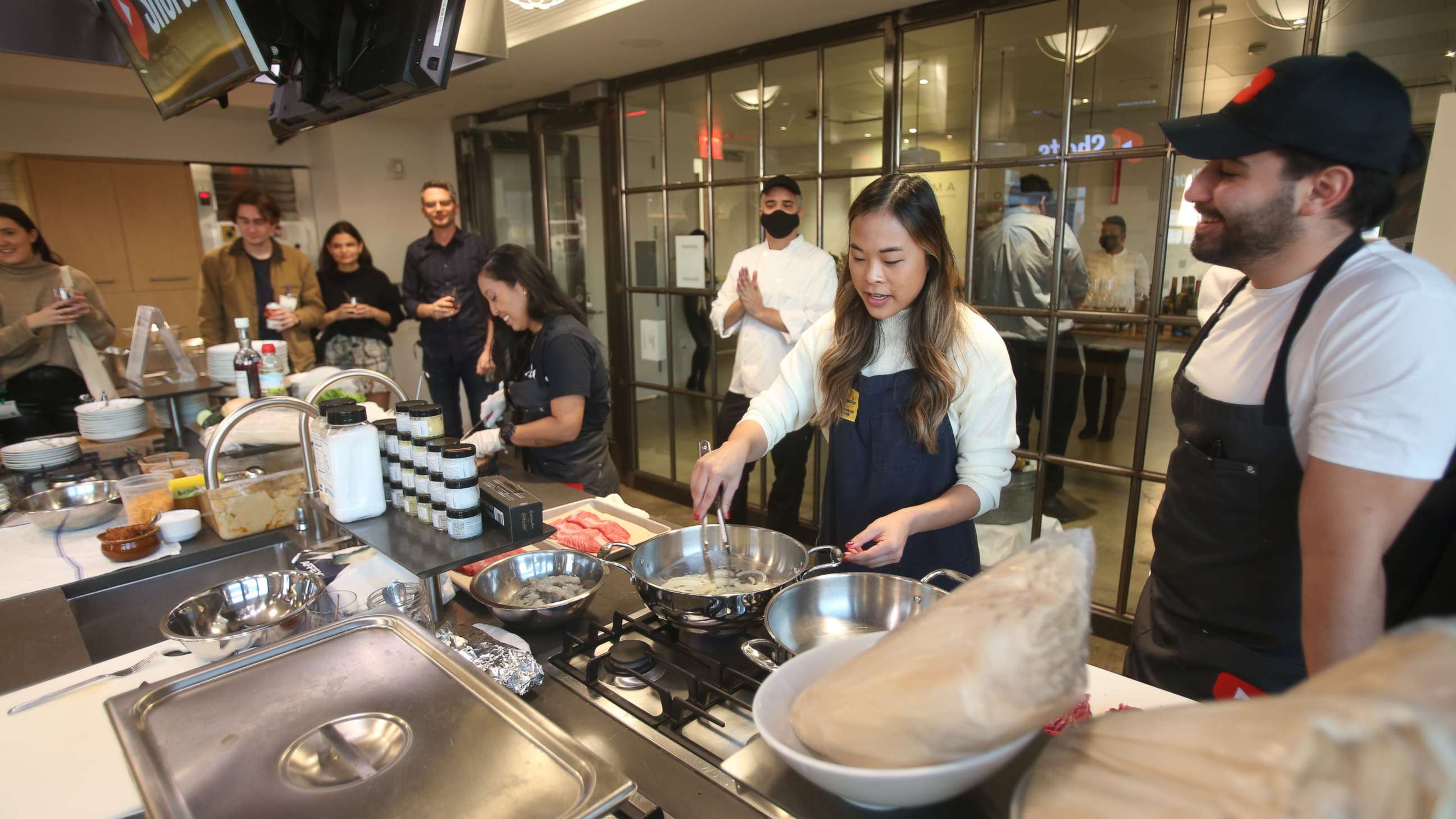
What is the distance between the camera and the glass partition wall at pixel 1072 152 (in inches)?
93.4

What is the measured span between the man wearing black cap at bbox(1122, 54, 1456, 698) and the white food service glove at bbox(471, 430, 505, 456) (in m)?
1.88

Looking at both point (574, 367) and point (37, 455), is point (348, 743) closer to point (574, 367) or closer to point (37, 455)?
point (574, 367)

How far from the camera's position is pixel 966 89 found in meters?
2.97

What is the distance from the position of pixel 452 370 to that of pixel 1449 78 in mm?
4729

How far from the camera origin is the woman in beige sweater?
3141mm

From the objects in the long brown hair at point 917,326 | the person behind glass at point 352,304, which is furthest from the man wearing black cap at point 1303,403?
the person behind glass at point 352,304

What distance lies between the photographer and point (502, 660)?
1.17 metres

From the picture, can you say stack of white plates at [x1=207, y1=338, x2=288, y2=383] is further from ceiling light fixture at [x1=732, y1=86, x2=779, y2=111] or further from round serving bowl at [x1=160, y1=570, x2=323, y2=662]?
ceiling light fixture at [x1=732, y1=86, x2=779, y2=111]

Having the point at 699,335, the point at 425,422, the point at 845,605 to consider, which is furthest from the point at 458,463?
the point at 699,335

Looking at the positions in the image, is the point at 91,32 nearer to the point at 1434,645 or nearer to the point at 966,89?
the point at 966,89

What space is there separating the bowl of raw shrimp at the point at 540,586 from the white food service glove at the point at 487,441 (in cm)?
92

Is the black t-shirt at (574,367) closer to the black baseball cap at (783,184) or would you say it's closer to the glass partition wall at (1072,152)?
the black baseball cap at (783,184)

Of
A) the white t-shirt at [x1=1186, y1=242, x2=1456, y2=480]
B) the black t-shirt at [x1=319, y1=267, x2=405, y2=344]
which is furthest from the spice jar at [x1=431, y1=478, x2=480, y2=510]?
the black t-shirt at [x1=319, y1=267, x2=405, y2=344]

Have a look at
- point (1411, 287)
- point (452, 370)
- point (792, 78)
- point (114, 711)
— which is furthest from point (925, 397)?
point (452, 370)
